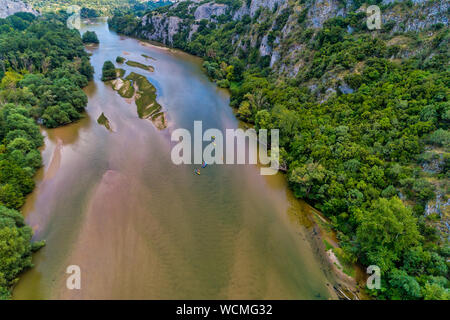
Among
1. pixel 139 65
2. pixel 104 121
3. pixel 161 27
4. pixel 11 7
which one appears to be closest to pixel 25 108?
pixel 104 121

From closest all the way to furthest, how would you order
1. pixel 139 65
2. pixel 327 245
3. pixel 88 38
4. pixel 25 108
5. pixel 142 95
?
pixel 327 245 → pixel 25 108 → pixel 142 95 → pixel 139 65 → pixel 88 38

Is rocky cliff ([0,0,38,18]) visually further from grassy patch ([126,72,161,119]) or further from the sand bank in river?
grassy patch ([126,72,161,119])

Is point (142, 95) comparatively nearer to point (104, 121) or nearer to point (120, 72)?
point (104, 121)

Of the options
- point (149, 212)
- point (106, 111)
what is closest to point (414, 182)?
point (149, 212)

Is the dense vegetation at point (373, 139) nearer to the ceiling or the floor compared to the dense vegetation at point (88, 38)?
nearer to the ceiling

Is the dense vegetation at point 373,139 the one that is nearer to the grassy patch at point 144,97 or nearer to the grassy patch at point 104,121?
the grassy patch at point 144,97

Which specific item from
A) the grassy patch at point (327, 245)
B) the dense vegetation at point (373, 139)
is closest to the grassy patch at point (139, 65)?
the dense vegetation at point (373, 139)
